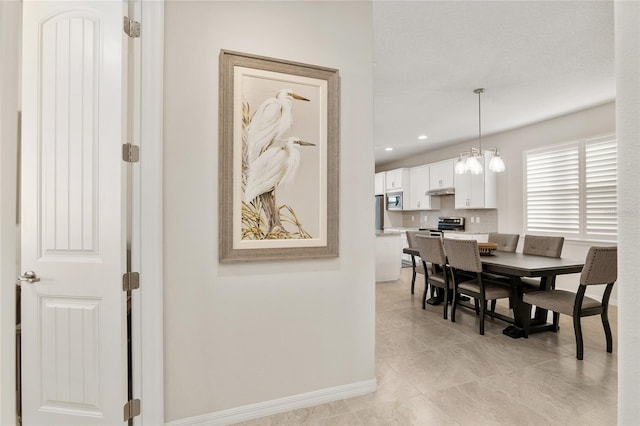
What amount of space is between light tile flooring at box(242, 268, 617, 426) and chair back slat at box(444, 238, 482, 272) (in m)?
0.67

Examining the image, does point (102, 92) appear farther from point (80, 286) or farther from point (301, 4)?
point (301, 4)

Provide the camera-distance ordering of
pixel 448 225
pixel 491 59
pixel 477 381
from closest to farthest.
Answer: pixel 477 381
pixel 491 59
pixel 448 225

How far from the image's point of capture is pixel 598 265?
2.61 meters

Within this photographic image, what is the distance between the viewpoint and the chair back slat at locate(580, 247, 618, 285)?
8.50ft

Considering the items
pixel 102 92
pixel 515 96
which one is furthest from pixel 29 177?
pixel 515 96

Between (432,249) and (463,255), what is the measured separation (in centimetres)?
54

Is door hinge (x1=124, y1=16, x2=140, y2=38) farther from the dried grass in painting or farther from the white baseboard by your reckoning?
the white baseboard

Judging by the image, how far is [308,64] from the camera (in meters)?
2.02

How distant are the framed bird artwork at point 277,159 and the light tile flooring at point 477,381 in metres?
1.01

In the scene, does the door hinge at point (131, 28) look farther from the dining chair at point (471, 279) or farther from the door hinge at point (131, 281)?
the dining chair at point (471, 279)

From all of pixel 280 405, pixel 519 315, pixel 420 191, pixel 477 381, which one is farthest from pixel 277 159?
pixel 420 191

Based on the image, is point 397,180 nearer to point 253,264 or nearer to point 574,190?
point 574,190

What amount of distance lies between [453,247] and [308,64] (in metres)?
2.51

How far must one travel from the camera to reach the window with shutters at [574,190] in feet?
13.9
